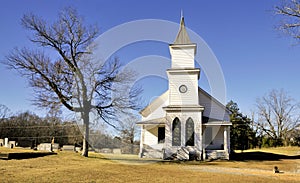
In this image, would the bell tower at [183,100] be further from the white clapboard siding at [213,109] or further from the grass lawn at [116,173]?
the grass lawn at [116,173]

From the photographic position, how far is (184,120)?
73.7 ft

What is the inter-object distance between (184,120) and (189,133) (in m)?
1.25

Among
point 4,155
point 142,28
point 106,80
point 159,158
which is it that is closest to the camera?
point 4,155

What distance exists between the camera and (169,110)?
22719 mm

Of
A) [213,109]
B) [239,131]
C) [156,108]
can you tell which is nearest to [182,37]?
[156,108]

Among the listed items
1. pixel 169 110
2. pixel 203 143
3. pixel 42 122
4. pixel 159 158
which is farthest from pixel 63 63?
pixel 42 122

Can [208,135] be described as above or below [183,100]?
below

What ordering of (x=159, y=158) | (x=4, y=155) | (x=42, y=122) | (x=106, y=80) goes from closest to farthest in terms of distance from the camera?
(x=4, y=155) → (x=106, y=80) → (x=159, y=158) → (x=42, y=122)

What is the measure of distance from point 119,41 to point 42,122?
34528 millimetres

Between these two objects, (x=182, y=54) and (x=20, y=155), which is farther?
(x=182, y=54)

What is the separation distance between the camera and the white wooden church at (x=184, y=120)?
72.3ft

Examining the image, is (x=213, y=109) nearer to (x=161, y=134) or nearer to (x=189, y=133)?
(x=189, y=133)

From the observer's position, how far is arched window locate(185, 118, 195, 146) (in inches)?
876

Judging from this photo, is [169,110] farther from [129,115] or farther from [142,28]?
[142,28]
